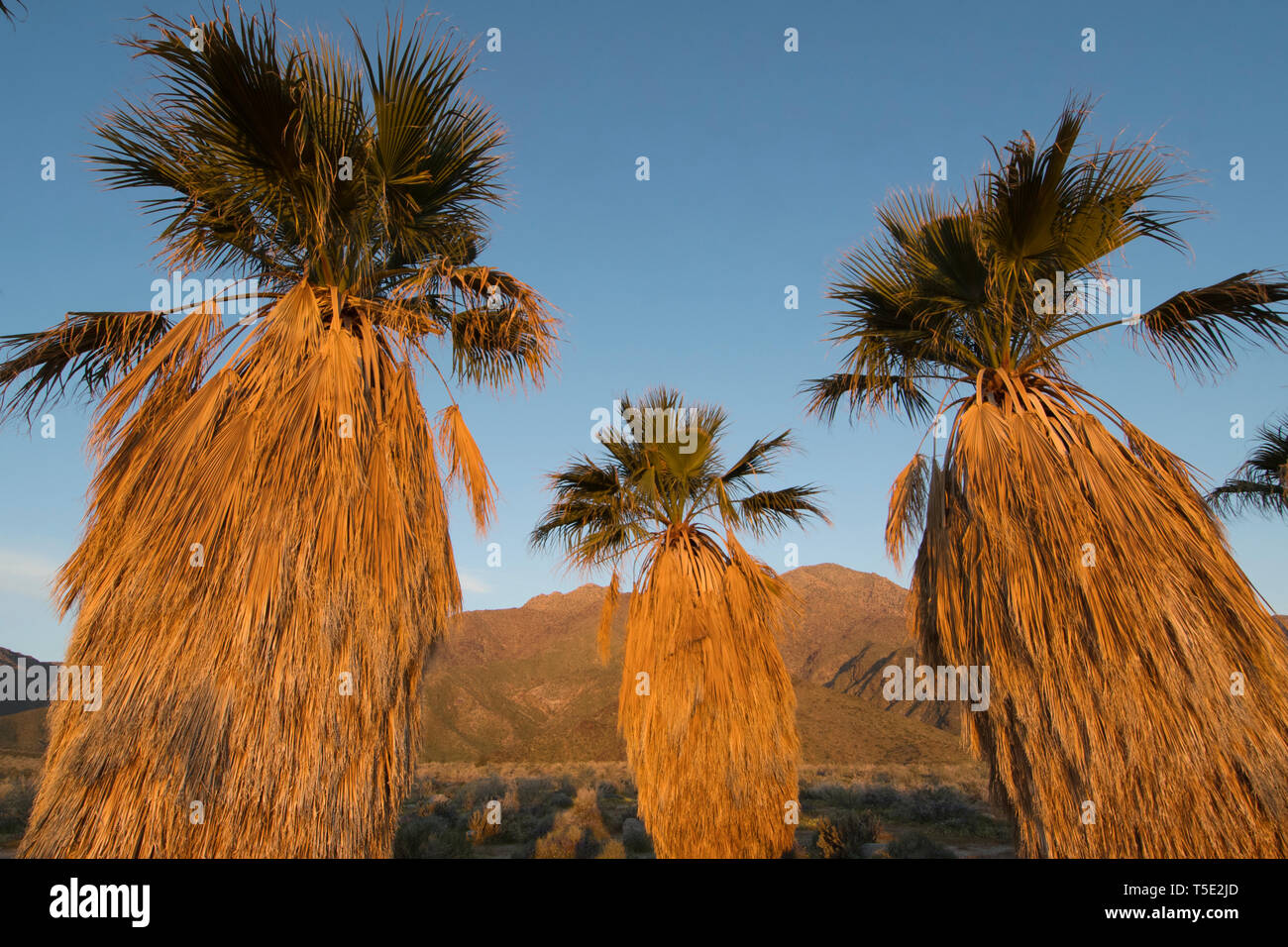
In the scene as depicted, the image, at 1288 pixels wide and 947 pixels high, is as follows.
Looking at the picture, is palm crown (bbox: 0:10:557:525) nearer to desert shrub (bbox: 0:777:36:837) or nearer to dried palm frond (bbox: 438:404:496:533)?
dried palm frond (bbox: 438:404:496:533)

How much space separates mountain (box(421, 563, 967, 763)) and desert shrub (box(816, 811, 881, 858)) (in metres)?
3.39

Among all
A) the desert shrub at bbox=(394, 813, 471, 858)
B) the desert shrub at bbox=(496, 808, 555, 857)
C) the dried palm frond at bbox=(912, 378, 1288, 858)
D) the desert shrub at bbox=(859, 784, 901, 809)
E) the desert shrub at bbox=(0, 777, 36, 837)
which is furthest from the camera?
the desert shrub at bbox=(859, 784, 901, 809)

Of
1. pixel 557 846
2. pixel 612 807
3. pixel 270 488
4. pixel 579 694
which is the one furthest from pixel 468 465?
pixel 579 694

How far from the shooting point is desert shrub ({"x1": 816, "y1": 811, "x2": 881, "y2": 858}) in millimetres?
14312

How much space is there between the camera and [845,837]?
14.8 meters

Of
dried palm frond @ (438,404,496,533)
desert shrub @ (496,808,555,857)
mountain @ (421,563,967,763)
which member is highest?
dried palm frond @ (438,404,496,533)

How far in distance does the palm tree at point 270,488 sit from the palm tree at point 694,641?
18.3 feet

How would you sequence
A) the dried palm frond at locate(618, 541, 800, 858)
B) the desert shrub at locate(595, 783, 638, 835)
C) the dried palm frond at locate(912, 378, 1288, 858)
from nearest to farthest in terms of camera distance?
1. the dried palm frond at locate(912, 378, 1288, 858)
2. the dried palm frond at locate(618, 541, 800, 858)
3. the desert shrub at locate(595, 783, 638, 835)

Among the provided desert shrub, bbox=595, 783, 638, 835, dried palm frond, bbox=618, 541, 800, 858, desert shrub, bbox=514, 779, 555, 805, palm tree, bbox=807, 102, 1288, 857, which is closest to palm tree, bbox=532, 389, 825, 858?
dried palm frond, bbox=618, 541, 800, 858
